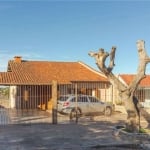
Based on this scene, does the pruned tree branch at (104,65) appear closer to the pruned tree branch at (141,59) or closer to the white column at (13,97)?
the pruned tree branch at (141,59)

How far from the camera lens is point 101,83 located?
112 ft

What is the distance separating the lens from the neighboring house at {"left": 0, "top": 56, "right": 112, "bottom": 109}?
30.9 m

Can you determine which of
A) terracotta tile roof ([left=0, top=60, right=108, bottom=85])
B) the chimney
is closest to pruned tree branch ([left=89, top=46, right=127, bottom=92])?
terracotta tile roof ([left=0, top=60, right=108, bottom=85])

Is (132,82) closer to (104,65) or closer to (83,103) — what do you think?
(104,65)

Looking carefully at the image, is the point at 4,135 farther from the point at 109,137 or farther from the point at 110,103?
the point at 110,103

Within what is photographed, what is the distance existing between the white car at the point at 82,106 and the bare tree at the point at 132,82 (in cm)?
735

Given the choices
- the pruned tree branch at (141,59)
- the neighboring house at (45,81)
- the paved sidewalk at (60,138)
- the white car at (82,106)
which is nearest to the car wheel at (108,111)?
the white car at (82,106)

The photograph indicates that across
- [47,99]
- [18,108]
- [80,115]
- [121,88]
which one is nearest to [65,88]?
[47,99]

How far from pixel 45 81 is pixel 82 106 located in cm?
729

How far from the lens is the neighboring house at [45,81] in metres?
30.9

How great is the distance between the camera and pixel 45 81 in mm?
31812

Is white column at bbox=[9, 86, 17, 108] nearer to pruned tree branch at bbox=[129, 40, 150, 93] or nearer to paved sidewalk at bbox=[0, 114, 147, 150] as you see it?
paved sidewalk at bbox=[0, 114, 147, 150]

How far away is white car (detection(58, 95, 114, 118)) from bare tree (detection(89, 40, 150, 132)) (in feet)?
24.1

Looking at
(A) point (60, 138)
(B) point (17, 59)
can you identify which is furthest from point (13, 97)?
(A) point (60, 138)
